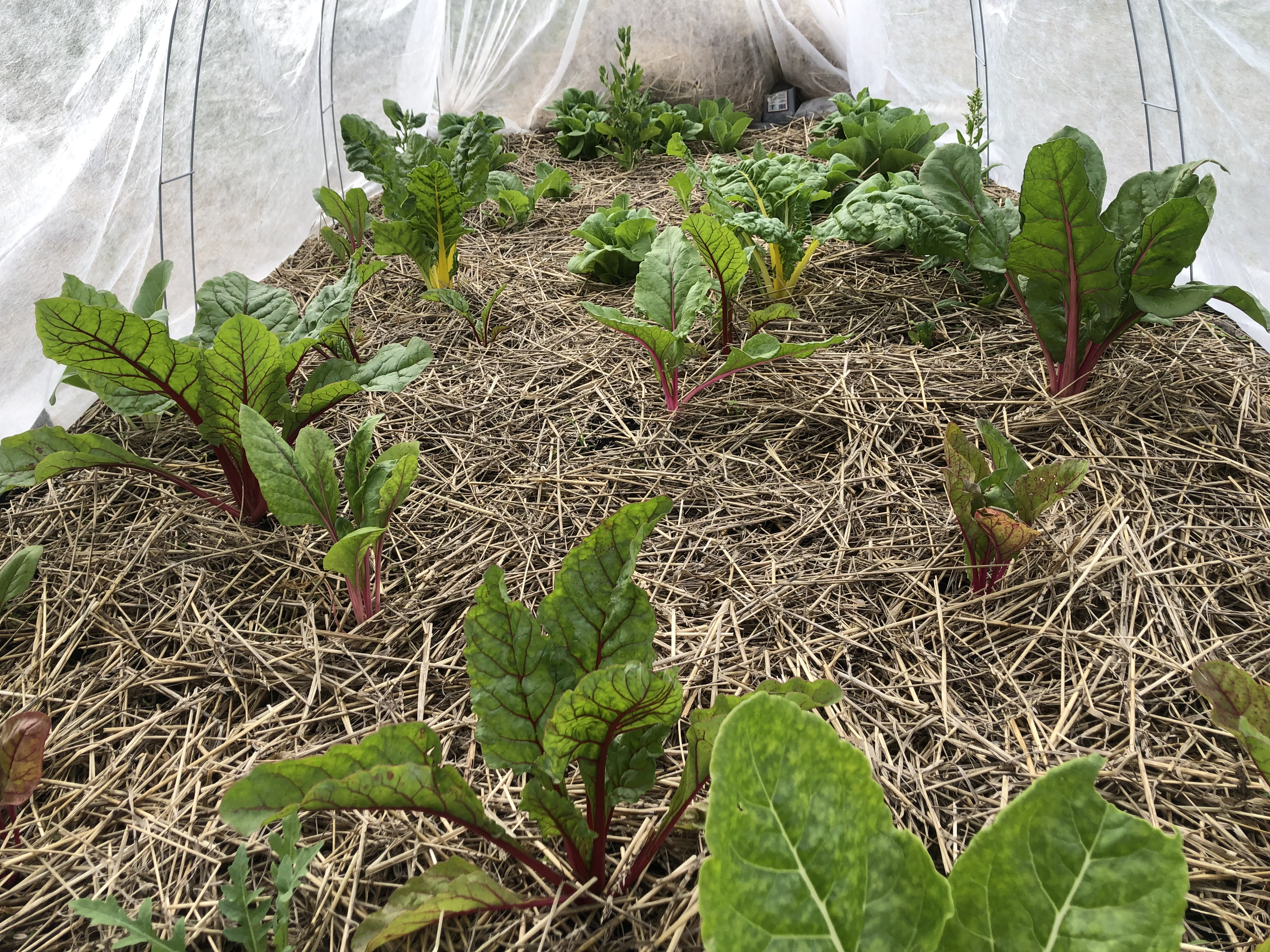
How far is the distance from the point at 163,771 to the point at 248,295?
105 cm

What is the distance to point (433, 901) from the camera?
86 centimetres

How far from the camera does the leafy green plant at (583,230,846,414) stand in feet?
5.99

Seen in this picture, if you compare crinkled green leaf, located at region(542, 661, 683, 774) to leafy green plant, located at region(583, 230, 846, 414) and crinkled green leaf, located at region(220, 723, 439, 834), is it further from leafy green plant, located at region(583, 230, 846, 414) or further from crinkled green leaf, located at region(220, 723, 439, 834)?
leafy green plant, located at region(583, 230, 846, 414)

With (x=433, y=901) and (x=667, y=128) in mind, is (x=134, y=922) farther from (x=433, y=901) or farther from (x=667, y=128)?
(x=667, y=128)

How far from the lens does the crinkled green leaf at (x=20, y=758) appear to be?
1123 millimetres

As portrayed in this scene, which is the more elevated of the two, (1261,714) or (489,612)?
(489,612)

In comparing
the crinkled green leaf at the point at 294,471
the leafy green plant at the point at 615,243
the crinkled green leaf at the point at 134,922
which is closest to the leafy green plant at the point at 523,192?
the leafy green plant at the point at 615,243

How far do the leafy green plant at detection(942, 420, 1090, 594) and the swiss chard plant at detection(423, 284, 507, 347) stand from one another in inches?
52.5

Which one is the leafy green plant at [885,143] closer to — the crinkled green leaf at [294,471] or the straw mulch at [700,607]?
the straw mulch at [700,607]

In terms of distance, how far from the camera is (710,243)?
78.3 inches

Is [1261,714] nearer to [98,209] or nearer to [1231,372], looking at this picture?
[1231,372]

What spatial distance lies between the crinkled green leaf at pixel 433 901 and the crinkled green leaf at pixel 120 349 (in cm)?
106

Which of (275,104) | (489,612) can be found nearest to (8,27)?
(275,104)

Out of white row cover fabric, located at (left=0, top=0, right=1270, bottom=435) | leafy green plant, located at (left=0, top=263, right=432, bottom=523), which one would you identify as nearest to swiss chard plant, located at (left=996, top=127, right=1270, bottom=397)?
white row cover fabric, located at (left=0, top=0, right=1270, bottom=435)
